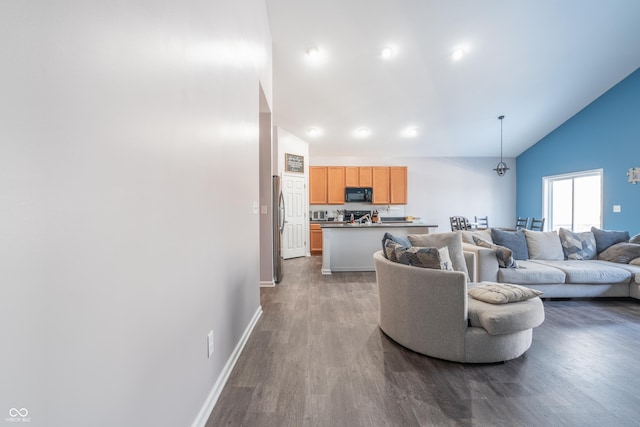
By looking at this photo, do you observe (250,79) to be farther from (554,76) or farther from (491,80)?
(554,76)

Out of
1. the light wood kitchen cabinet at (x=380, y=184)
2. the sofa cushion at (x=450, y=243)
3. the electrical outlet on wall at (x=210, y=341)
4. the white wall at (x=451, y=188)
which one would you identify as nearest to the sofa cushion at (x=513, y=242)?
the sofa cushion at (x=450, y=243)

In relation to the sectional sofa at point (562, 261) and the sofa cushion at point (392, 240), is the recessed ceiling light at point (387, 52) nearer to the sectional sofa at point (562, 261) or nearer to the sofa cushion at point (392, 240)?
the sectional sofa at point (562, 261)

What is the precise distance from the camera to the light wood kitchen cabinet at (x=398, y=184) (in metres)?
7.89

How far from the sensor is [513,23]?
4.02m

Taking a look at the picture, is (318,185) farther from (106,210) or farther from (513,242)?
(106,210)

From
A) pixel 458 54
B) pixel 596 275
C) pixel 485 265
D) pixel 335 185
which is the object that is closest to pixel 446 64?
pixel 458 54

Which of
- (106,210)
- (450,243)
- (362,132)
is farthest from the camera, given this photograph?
(362,132)

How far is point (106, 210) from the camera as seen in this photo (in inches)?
33.8

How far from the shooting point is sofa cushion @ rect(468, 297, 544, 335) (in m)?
2.10

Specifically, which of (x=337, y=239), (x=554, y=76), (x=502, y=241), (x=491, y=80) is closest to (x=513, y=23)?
(x=491, y=80)

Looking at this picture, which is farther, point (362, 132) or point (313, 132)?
point (362, 132)

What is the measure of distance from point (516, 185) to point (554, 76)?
3.78m

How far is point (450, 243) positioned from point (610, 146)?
201 inches

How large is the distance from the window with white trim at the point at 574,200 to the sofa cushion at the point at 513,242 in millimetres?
3037
